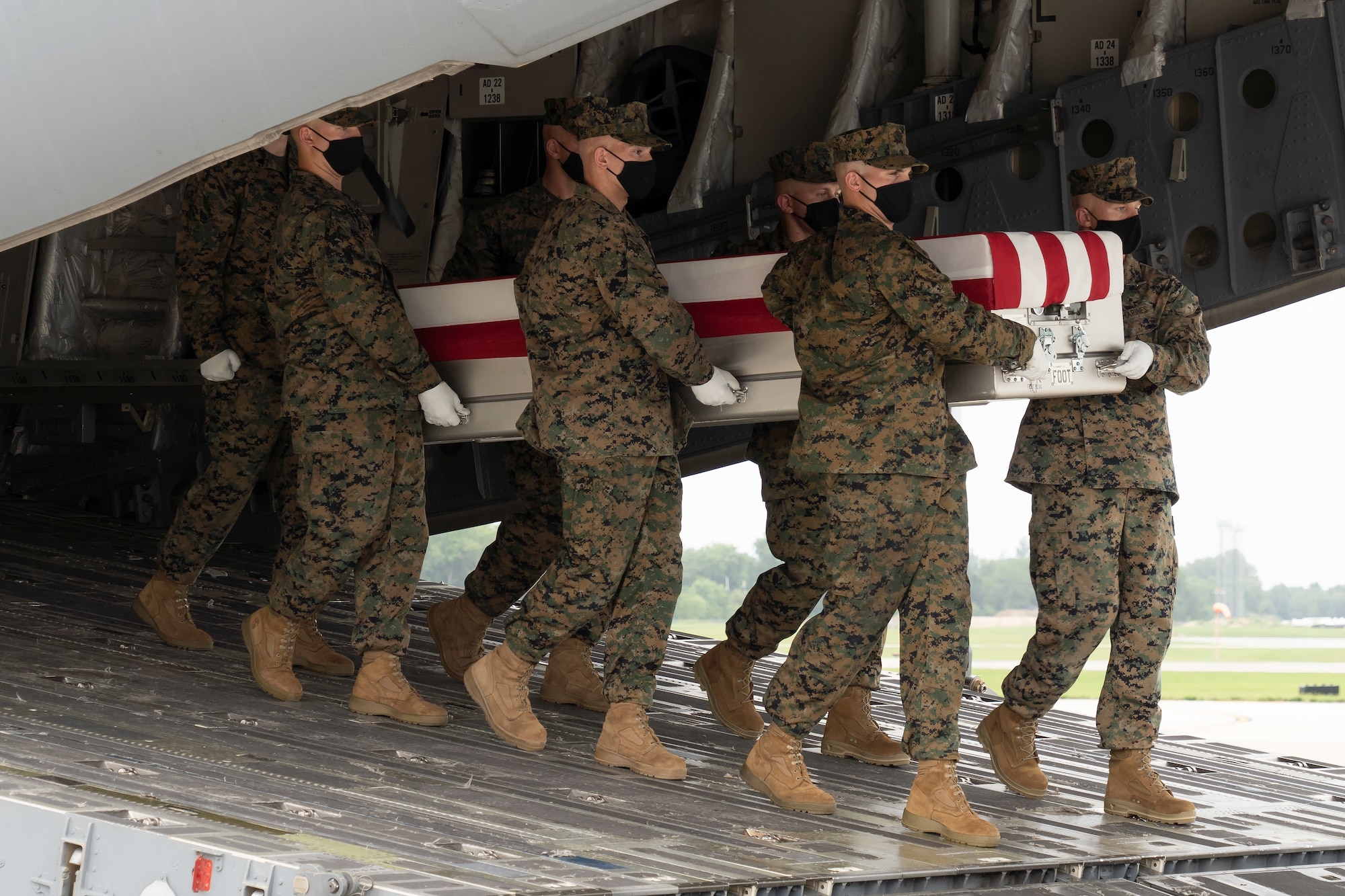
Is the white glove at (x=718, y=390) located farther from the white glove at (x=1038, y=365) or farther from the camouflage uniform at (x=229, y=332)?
the camouflage uniform at (x=229, y=332)

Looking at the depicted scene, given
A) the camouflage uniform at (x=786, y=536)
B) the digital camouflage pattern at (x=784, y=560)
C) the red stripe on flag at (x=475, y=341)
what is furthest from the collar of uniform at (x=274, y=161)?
the digital camouflage pattern at (x=784, y=560)

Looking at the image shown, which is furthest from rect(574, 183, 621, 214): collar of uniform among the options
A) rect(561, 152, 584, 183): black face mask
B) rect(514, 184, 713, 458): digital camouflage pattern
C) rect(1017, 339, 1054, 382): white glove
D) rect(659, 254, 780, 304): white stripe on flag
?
rect(1017, 339, 1054, 382): white glove

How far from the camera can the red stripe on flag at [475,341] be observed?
4020mm

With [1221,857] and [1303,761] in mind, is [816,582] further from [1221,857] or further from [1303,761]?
[1303,761]

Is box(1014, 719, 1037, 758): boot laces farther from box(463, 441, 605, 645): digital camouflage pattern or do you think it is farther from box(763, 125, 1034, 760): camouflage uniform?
box(463, 441, 605, 645): digital camouflage pattern

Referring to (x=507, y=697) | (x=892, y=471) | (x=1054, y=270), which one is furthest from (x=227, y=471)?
(x=1054, y=270)

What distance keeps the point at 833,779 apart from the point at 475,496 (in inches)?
148

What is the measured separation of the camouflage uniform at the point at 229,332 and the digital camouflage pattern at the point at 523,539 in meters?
0.62

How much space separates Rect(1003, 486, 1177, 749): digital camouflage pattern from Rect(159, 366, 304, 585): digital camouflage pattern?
2.32 m

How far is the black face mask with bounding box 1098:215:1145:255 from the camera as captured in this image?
3.95m

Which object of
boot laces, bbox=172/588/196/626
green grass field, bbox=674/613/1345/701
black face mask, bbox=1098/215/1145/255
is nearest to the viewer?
black face mask, bbox=1098/215/1145/255

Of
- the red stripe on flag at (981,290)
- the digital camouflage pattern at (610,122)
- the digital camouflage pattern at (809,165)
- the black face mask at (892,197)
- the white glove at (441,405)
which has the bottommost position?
the white glove at (441,405)

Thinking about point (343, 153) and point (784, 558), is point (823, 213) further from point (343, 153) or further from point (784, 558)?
point (343, 153)

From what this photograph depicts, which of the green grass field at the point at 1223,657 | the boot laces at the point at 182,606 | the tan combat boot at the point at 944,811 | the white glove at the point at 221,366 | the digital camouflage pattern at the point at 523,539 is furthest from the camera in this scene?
the green grass field at the point at 1223,657
